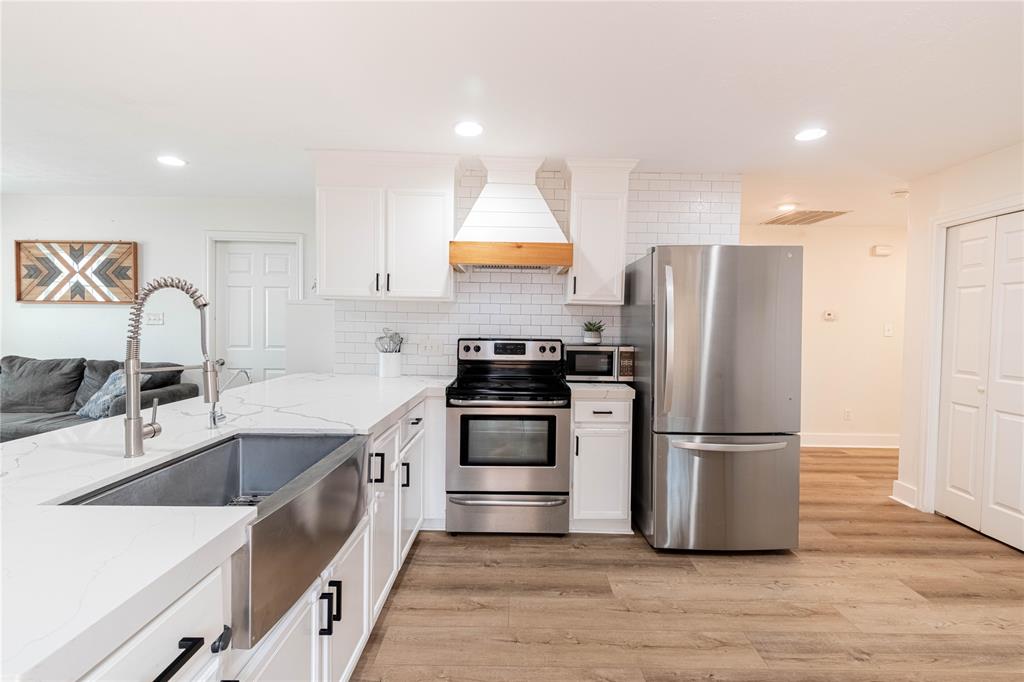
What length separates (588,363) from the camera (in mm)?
3180

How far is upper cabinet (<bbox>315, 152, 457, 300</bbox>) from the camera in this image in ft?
10.3

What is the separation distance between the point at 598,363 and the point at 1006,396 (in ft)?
8.07

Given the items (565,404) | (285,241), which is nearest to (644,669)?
(565,404)

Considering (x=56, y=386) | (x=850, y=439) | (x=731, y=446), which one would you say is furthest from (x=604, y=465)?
(x=56, y=386)

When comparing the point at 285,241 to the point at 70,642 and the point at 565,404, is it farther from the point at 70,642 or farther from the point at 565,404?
the point at 70,642

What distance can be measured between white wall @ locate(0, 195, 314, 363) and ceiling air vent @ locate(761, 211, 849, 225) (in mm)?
4702

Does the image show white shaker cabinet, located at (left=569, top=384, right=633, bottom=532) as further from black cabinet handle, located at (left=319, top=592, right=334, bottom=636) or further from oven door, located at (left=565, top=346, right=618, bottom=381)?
black cabinet handle, located at (left=319, top=592, right=334, bottom=636)

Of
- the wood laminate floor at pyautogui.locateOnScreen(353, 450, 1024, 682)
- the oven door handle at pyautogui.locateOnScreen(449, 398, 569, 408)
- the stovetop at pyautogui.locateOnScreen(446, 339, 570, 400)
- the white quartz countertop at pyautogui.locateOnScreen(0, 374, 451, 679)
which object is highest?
→ the stovetop at pyautogui.locateOnScreen(446, 339, 570, 400)

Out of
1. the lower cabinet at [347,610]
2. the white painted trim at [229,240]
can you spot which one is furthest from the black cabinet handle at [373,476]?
the white painted trim at [229,240]

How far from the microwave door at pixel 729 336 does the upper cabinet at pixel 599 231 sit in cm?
52

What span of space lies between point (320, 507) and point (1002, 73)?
3151 mm

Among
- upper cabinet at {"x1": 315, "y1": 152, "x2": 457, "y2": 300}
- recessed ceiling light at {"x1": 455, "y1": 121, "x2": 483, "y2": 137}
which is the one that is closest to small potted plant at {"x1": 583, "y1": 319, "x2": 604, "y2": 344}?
upper cabinet at {"x1": 315, "y1": 152, "x2": 457, "y2": 300}

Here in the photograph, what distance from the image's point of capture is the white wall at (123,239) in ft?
14.4

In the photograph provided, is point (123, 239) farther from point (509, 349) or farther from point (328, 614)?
point (328, 614)
